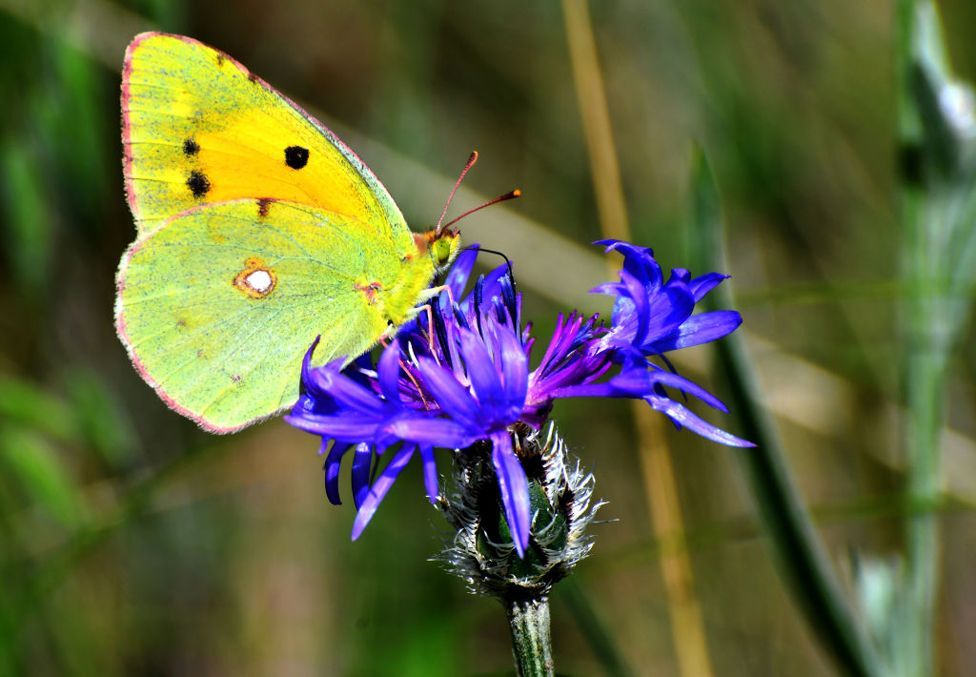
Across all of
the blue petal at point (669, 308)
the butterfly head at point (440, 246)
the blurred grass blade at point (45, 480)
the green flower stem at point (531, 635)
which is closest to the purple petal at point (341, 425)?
the green flower stem at point (531, 635)

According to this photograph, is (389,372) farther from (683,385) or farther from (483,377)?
(683,385)

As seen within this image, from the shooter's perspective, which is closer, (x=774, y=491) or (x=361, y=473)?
(x=361, y=473)

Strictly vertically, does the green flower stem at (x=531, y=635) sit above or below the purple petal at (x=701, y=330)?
below

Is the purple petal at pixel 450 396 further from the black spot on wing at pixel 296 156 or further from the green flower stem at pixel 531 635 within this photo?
the black spot on wing at pixel 296 156

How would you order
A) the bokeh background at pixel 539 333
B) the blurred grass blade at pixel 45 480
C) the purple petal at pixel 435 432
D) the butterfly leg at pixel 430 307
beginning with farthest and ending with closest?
the bokeh background at pixel 539 333, the blurred grass blade at pixel 45 480, the butterfly leg at pixel 430 307, the purple petal at pixel 435 432

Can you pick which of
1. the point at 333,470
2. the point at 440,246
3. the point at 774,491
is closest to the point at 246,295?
the point at 440,246

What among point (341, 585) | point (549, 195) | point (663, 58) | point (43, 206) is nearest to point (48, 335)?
point (43, 206)
